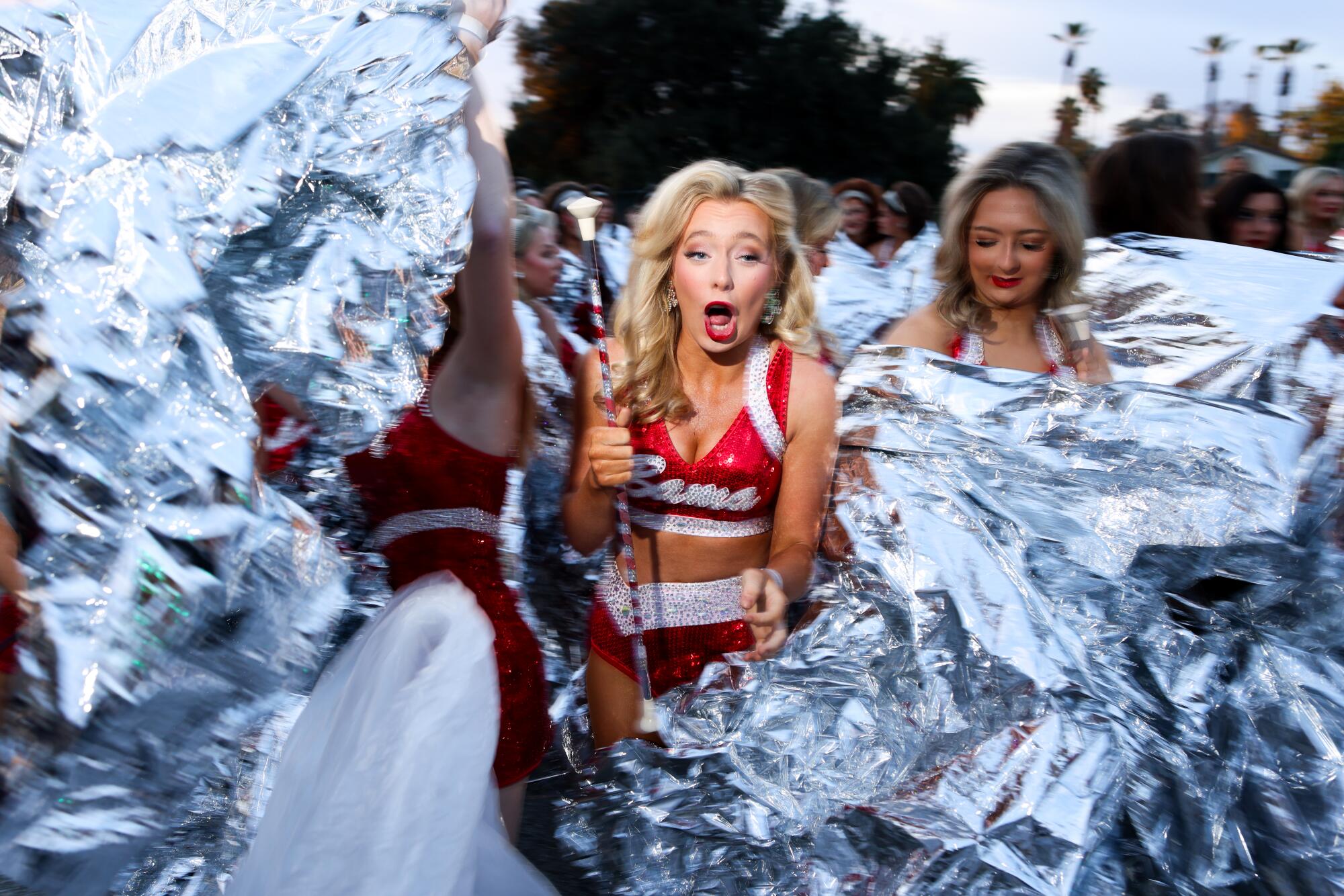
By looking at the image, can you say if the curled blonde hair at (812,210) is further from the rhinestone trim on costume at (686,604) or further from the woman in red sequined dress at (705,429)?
the rhinestone trim on costume at (686,604)

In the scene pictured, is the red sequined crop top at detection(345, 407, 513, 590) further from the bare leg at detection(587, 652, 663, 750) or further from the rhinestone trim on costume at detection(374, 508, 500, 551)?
the bare leg at detection(587, 652, 663, 750)

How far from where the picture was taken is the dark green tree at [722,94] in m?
20.6

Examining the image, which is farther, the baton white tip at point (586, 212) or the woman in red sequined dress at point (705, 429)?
the woman in red sequined dress at point (705, 429)

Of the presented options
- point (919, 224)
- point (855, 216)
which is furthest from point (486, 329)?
point (919, 224)

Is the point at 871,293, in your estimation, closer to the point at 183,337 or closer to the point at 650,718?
the point at 650,718

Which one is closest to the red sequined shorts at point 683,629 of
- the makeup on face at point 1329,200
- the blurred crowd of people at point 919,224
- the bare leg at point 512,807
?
the bare leg at point 512,807

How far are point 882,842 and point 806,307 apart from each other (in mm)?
1067

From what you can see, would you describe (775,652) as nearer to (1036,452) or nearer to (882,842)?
(882,842)

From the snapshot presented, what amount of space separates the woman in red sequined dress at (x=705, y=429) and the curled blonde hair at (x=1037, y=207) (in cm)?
40

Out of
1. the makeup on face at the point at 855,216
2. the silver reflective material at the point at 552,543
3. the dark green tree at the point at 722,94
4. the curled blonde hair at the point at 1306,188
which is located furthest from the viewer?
the dark green tree at the point at 722,94

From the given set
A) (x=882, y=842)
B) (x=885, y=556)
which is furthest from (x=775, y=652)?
(x=882, y=842)

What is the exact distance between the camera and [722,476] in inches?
84.0

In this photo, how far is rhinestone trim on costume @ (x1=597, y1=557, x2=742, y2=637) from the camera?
217 cm

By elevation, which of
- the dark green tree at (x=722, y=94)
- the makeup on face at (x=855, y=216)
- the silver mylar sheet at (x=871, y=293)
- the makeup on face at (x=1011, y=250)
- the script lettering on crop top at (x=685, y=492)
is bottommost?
the script lettering on crop top at (x=685, y=492)
